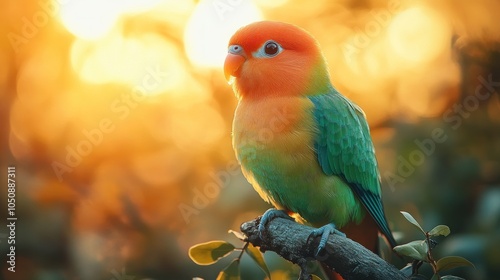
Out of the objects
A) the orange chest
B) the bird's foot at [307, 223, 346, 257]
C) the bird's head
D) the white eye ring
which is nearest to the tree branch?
the bird's foot at [307, 223, 346, 257]

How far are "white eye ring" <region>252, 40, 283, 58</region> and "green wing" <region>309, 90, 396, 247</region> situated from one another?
316 millimetres

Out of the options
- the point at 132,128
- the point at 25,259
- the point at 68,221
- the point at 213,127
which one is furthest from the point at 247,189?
the point at 25,259

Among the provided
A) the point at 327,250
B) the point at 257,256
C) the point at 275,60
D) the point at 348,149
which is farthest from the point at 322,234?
the point at 275,60

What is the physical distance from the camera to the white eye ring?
316cm

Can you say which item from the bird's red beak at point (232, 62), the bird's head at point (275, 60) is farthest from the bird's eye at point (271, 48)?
the bird's red beak at point (232, 62)

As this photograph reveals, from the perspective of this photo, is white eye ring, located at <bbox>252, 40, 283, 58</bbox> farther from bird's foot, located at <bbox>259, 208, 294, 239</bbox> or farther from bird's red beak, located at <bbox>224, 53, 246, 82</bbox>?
bird's foot, located at <bbox>259, 208, 294, 239</bbox>

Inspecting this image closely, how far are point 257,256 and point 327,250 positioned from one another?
0.34 metres

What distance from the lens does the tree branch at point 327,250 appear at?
8.32 feet

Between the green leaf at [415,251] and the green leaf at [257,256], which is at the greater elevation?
the green leaf at [415,251]

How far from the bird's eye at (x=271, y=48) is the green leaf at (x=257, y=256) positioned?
1017 mm

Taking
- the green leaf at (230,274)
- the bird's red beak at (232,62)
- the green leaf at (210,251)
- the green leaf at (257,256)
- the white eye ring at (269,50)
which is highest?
the white eye ring at (269,50)

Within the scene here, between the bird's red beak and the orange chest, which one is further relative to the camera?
the bird's red beak

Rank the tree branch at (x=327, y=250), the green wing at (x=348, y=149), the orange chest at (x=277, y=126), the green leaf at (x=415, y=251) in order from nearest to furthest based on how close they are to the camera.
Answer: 1. the green leaf at (x=415, y=251)
2. the tree branch at (x=327, y=250)
3. the orange chest at (x=277, y=126)
4. the green wing at (x=348, y=149)

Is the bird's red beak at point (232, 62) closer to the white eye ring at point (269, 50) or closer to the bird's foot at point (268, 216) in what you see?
the white eye ring at point (269, 50)
